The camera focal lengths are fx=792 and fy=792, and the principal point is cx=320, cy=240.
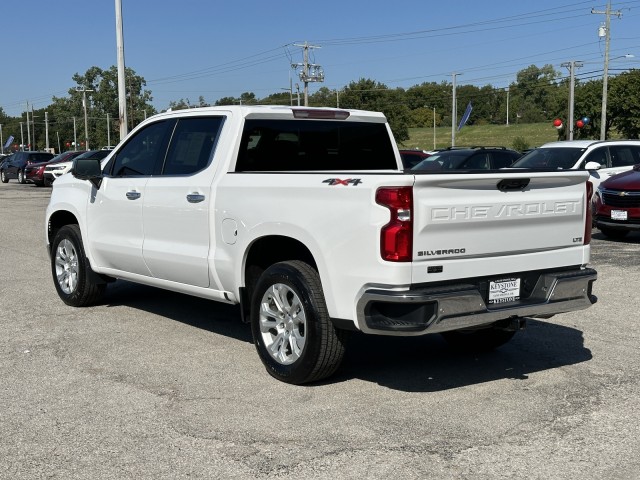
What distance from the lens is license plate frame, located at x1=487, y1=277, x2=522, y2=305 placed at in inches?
207

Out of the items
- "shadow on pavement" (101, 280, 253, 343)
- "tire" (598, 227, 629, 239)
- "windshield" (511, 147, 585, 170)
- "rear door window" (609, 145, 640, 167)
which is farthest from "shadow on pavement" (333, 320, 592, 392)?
"rear door window" (609, 145, 640, 167)

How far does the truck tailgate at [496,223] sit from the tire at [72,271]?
173 inches

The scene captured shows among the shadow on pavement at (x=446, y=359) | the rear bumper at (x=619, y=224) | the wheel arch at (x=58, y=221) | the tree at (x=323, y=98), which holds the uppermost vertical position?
the tree at (x=323, y=98)

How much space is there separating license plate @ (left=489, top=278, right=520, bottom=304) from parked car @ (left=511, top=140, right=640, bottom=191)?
1113 centimetres

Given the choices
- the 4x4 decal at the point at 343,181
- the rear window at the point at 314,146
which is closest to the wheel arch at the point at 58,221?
the rear window at the point at 314,146

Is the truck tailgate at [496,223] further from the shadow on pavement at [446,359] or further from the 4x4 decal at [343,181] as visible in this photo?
the shadow on pavement at [446,359]

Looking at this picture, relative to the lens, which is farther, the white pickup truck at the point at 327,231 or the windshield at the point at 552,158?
the windshield at the point at 552,158

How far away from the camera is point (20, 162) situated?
40.8m

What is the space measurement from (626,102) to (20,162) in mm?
58527

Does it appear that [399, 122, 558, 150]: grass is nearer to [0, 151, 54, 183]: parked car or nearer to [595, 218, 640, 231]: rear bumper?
[0, 151, 54, 183]: parked car

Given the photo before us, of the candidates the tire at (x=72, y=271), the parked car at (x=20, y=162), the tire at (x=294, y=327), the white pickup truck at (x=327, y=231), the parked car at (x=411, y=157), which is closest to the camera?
the white pickup truck at (x=327, y=231)

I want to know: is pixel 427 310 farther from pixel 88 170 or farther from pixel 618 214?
pixel 618 214

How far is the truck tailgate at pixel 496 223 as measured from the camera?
16.0 ft

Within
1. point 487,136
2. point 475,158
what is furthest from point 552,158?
point 487,136
